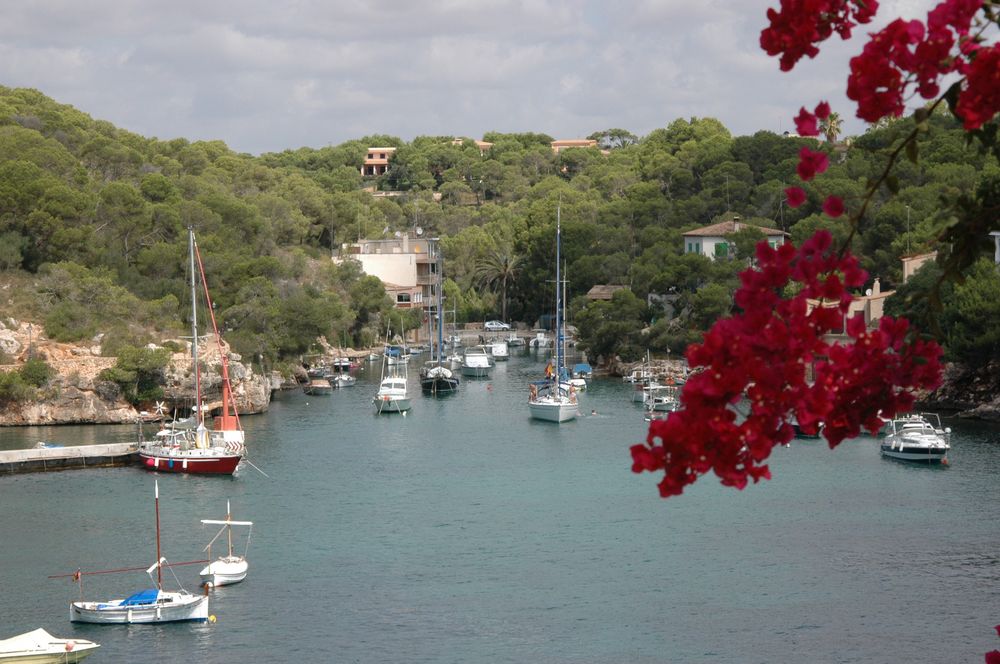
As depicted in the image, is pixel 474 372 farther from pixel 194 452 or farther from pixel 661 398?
pixel 194 452

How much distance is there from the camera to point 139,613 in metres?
23.4

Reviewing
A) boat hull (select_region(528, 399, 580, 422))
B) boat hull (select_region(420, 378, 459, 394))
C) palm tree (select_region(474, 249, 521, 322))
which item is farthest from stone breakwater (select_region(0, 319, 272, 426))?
palm tree (select_region(474, 249, 521, 322))

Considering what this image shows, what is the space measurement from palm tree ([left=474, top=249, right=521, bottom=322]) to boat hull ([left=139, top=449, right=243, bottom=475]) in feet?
155

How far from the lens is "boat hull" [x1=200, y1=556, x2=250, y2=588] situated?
2562 centimetres

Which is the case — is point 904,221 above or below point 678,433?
above

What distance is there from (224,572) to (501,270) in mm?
59523

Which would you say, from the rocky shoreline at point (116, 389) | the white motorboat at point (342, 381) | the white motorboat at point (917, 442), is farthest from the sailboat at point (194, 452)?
the white motorboat at point (342, 381)

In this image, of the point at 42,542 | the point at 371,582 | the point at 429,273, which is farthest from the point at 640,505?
the point at 429,273

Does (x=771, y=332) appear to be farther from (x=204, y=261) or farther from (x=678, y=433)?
(x=204, y=261)

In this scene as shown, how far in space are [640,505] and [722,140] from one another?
56.4m

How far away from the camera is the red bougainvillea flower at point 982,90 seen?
12.1 ft

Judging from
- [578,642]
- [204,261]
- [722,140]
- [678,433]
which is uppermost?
[722,140]

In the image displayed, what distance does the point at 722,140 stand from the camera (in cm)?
8606

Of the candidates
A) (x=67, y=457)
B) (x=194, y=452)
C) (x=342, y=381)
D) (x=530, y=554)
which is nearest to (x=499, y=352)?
(x=342, y=381)
